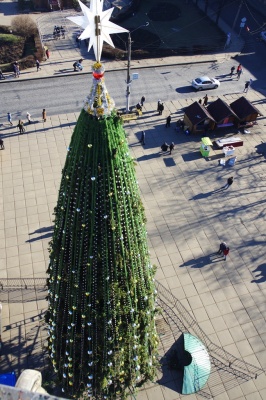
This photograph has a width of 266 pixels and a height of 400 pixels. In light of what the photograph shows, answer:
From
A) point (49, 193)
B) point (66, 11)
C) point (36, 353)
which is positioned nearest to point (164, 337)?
point (36, 353)

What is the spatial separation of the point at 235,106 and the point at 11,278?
2203cm

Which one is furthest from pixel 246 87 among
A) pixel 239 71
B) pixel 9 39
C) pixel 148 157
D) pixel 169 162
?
pixel 9 39

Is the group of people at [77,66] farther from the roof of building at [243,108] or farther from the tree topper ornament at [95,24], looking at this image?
the tree topper ornament at [95,24]

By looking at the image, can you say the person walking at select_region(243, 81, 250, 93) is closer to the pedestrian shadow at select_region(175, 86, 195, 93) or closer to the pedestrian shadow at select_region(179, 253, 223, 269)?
the pedestrian shadow at select_region(175, 86, 195, 93)

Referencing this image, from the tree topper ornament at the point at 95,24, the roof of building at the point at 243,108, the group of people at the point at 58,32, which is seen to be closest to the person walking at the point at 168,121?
the roof of building at the point at 243,108

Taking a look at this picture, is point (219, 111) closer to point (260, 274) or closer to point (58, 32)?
point (260, 274)

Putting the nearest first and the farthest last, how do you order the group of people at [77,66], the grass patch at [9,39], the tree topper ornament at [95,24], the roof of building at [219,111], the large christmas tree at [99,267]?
the tree topper ornament at [95,24] < the large christmas tree at [99,267] < the roof of building at [219,111] < the group of people at [77,66] < the grass patch at [9,39]

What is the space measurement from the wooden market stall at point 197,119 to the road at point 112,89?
13.5 ft

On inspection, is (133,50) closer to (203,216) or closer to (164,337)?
(203,216)

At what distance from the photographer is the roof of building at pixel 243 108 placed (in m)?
29.0

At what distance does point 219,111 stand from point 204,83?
569cm

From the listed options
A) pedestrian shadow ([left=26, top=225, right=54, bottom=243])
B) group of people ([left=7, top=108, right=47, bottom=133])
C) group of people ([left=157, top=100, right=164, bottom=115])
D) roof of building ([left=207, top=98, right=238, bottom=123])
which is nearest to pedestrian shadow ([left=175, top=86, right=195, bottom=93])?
group of people ([left=157, top=100, right=164, bottom=115])

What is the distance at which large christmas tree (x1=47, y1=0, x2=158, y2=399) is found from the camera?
8.03 meters

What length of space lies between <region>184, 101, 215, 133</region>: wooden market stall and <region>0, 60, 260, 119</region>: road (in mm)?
4114
